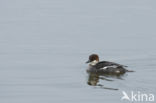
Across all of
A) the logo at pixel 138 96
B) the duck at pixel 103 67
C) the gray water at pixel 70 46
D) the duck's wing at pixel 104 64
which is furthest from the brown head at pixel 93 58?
the logo at pixel 138 96

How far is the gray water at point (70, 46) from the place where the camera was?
17.1m

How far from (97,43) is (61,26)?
95.7 inches

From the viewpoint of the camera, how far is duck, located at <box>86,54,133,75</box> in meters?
18.8

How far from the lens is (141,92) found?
1642 cm

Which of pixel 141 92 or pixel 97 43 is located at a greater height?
pixel 97 43

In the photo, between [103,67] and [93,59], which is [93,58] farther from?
[103,67]

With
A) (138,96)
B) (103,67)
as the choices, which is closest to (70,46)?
(103,67)

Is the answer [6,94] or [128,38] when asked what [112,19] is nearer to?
[128,38]

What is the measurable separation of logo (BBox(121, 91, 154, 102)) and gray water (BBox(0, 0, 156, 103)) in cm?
13

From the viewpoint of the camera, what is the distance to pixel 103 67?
62.6 feet

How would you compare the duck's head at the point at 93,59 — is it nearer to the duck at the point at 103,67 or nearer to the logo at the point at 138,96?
the duck at the point at 103,67

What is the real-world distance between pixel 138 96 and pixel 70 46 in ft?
19.4

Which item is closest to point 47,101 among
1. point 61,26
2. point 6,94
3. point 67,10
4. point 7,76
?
point 6,94

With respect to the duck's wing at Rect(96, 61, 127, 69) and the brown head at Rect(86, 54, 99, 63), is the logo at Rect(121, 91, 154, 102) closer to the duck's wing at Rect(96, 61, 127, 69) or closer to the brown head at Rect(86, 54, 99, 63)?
the duck's wing at Rect(96, 61, 127, 69)
